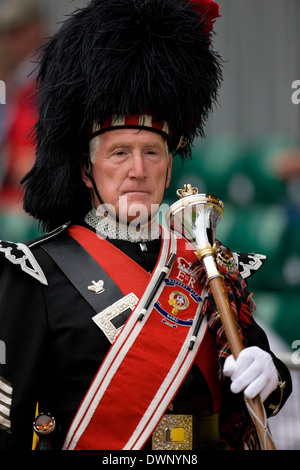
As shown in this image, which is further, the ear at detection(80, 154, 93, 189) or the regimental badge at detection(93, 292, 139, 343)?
the ear at detection(80, 154, 93, 189)

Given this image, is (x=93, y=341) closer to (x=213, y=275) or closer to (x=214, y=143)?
(x=213, y=275)

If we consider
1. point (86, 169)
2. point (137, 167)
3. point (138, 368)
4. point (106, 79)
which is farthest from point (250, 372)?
Answer: point (106, 79)

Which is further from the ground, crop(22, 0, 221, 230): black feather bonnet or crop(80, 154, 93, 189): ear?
crop(22, 0, 221, 230): black feather bonnet

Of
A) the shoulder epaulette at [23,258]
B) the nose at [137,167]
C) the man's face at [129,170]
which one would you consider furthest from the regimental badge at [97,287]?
the nose at [137,167]

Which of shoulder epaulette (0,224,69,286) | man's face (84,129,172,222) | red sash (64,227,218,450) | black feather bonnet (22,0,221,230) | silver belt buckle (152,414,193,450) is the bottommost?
silver belt buckle (152,414,193,450)

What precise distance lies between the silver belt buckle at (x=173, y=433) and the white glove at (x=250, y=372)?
1.03ft

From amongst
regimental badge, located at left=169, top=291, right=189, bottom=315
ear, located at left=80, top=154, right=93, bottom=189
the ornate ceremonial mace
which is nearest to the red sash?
regimental badge, located at left=169, top=291, right=189, bottom=315

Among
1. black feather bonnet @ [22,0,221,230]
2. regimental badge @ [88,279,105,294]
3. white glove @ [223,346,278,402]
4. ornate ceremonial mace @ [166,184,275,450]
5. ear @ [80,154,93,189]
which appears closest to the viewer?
white glove @ [223,346,278,402]

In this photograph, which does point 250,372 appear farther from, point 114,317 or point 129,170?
point 129,170

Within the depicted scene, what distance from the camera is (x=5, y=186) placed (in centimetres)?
744

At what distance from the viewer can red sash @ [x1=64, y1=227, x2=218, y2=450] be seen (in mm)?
2582

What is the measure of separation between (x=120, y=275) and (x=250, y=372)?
0.61 m

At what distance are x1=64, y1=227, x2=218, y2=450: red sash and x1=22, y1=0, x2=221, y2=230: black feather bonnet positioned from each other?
14.1 inches

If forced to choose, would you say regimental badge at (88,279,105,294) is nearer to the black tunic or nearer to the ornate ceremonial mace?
the black tunic
